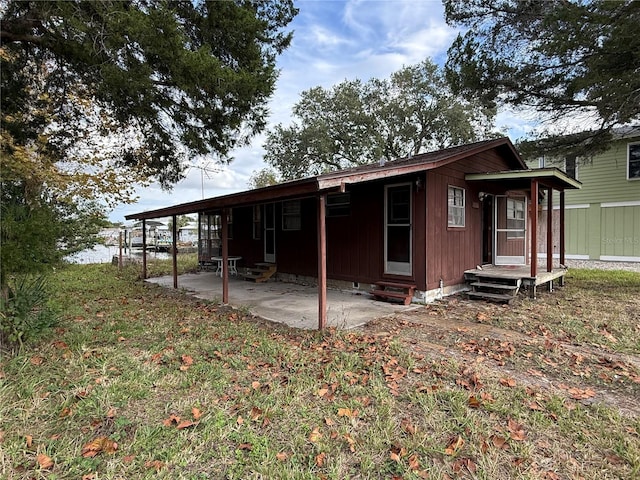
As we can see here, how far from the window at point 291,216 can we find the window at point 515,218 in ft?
18.0

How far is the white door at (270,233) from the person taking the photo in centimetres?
1059

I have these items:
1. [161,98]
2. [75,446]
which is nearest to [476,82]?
[161,98]

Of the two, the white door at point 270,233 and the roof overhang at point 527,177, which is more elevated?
the roof overhang at point 527,177

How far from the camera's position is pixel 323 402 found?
9.95ft

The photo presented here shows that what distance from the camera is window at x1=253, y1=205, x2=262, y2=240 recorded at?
11.2m

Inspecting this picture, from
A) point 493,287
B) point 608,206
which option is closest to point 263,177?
point 608,206

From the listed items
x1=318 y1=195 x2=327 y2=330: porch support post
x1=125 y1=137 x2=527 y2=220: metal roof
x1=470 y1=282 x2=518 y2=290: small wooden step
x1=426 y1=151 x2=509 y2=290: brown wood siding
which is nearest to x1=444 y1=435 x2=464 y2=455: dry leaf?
x1=318 y1=195 x2=327 y2=330: porch support post

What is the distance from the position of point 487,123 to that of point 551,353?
1962 cm

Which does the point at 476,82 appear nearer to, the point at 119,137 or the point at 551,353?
the point at 551,353

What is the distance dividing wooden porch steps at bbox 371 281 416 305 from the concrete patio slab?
0.52ft

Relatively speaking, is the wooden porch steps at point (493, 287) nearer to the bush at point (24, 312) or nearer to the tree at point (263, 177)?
the bush at point (24, 312)

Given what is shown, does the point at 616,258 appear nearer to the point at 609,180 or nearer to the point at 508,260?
the point at 609,180

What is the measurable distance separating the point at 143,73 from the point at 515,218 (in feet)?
29.7

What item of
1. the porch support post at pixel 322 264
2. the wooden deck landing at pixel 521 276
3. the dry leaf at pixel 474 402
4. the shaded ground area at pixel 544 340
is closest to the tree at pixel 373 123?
the wooden deck landing at pixel 521 276
